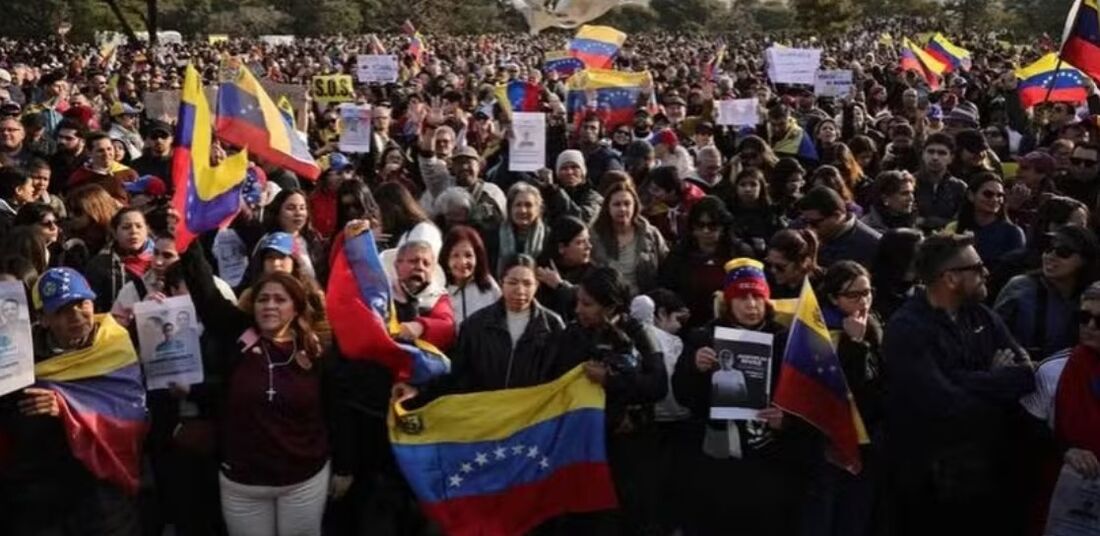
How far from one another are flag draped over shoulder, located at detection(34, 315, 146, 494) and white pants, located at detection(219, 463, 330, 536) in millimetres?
394

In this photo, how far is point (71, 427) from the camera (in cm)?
461

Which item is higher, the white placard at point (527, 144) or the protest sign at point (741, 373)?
the white placard at point (527, 144)

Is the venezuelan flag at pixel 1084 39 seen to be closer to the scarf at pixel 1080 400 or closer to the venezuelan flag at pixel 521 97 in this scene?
the venezuelan flag at pixel 521 97

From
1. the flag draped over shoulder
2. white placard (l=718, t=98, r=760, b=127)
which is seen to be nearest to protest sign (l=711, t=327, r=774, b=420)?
the flag draped over shoulder

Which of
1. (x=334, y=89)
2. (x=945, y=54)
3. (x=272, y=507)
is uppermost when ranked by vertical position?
(x=945, y=54)

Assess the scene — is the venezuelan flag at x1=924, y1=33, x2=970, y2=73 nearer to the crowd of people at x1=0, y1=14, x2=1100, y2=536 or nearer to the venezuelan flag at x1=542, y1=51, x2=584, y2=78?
the venezuelan flag at x1=542, y1=51, x2=584, y2=78

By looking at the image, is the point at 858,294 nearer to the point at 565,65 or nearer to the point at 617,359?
the point at 617,359

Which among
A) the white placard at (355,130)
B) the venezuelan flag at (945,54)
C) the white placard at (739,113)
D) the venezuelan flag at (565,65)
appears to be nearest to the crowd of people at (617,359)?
the white placard at (355,130)

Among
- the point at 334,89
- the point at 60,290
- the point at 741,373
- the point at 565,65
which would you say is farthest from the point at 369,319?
the point at 565,65

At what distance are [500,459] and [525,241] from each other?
2076mm

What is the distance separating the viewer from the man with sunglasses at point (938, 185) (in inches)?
319

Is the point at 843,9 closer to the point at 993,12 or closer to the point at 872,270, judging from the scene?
the point at 993,12

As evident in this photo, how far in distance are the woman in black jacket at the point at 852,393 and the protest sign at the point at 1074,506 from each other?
74cm

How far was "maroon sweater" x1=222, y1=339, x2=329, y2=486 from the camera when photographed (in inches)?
186
